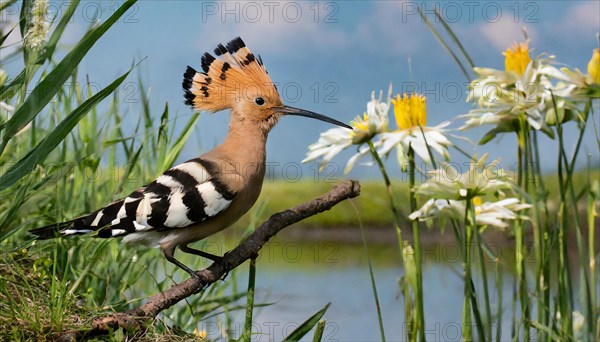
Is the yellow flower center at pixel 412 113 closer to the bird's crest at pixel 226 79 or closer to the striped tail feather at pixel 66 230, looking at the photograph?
the bird's crest at pixel 226 79

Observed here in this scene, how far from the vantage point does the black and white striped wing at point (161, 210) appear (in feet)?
7.20

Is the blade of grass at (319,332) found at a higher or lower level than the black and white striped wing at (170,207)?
lower

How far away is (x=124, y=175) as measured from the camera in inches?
113

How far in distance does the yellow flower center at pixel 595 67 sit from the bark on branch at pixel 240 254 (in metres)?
0.82

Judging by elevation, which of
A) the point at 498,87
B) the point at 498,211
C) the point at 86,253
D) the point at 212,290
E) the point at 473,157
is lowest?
the point at 212,290

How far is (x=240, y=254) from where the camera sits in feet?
7.19

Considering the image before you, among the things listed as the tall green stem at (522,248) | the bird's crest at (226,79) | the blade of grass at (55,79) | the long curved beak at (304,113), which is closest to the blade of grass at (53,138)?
the blade of grass at (55,79)

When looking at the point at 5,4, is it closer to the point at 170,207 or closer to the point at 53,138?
the point at 53,138

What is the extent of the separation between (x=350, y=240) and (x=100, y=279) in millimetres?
8013

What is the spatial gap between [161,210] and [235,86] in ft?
1.73

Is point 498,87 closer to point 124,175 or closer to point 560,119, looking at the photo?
point 560,119

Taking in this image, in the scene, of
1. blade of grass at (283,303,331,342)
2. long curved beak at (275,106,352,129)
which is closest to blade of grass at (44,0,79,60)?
long curved beak at (275,106,352,129)


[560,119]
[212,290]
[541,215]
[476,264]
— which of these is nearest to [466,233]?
[476,264]

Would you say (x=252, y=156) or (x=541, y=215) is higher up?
(x=252, y=156)
